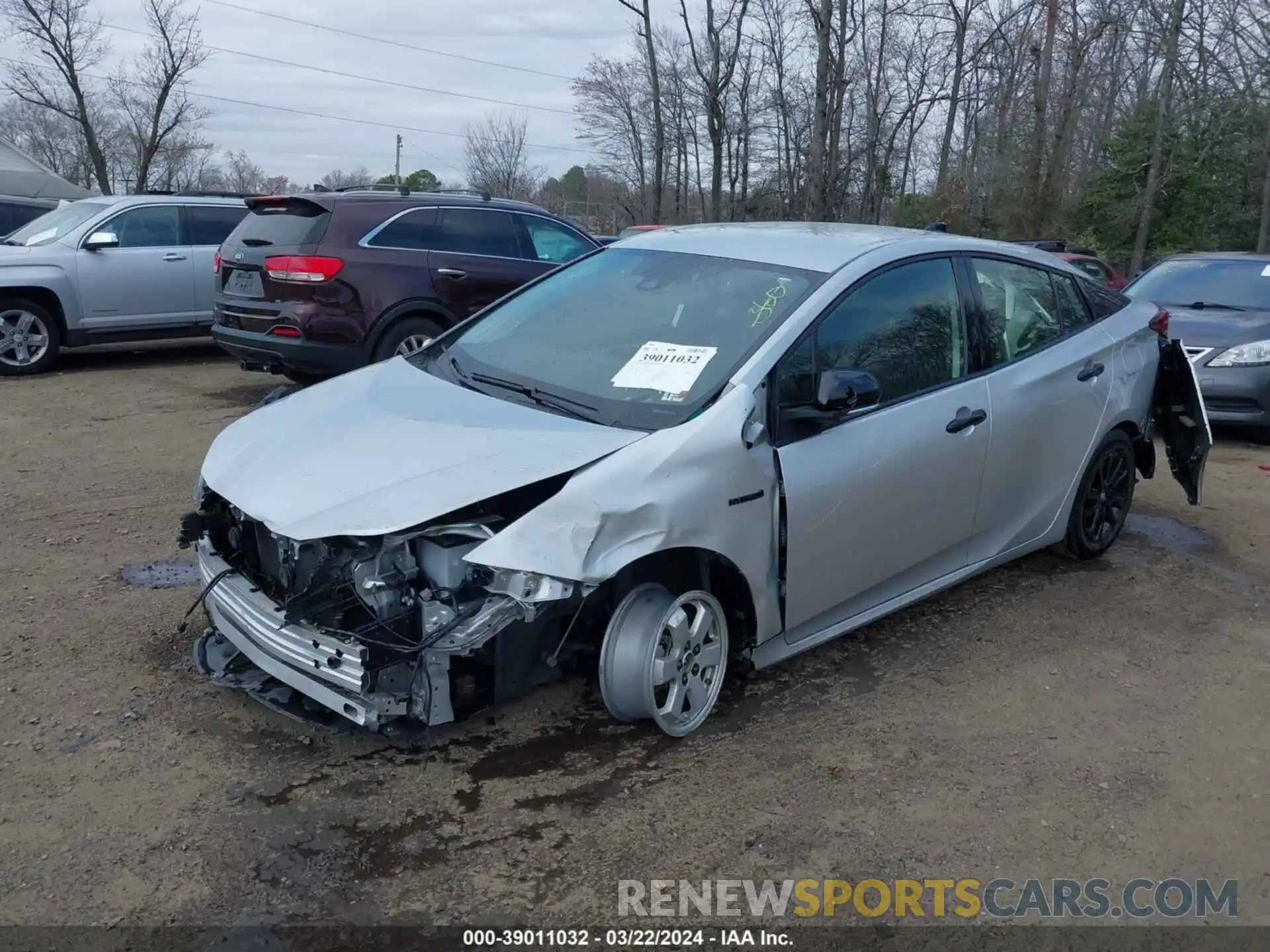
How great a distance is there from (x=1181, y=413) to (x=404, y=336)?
18.7 ft

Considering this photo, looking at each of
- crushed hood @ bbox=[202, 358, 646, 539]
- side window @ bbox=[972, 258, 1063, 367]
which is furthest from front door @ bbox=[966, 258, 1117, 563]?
crushed hood @ bbox=[202, 358, 646, 539]

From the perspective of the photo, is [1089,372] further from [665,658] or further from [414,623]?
[414,623]

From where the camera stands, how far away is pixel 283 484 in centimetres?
349

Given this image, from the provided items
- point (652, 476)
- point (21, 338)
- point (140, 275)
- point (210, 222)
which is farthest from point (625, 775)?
point (210, 222)

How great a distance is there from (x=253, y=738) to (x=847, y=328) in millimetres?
2599

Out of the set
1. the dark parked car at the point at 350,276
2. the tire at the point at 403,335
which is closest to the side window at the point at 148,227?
the dark parked car at the point at 350,276

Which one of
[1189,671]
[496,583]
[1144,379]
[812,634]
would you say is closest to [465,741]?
[496,583]

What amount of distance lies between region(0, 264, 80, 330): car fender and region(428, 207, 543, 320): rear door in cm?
393

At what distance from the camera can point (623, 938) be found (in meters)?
2.78

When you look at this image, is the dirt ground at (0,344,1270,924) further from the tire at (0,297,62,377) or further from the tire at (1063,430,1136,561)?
the tire at (0,297,62,377)

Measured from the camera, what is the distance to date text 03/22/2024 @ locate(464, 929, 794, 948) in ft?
9.04

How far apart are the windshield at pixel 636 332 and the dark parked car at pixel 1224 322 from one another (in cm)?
522

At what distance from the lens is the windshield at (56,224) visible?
35.0ft

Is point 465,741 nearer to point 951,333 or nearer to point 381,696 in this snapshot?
point 381,696
